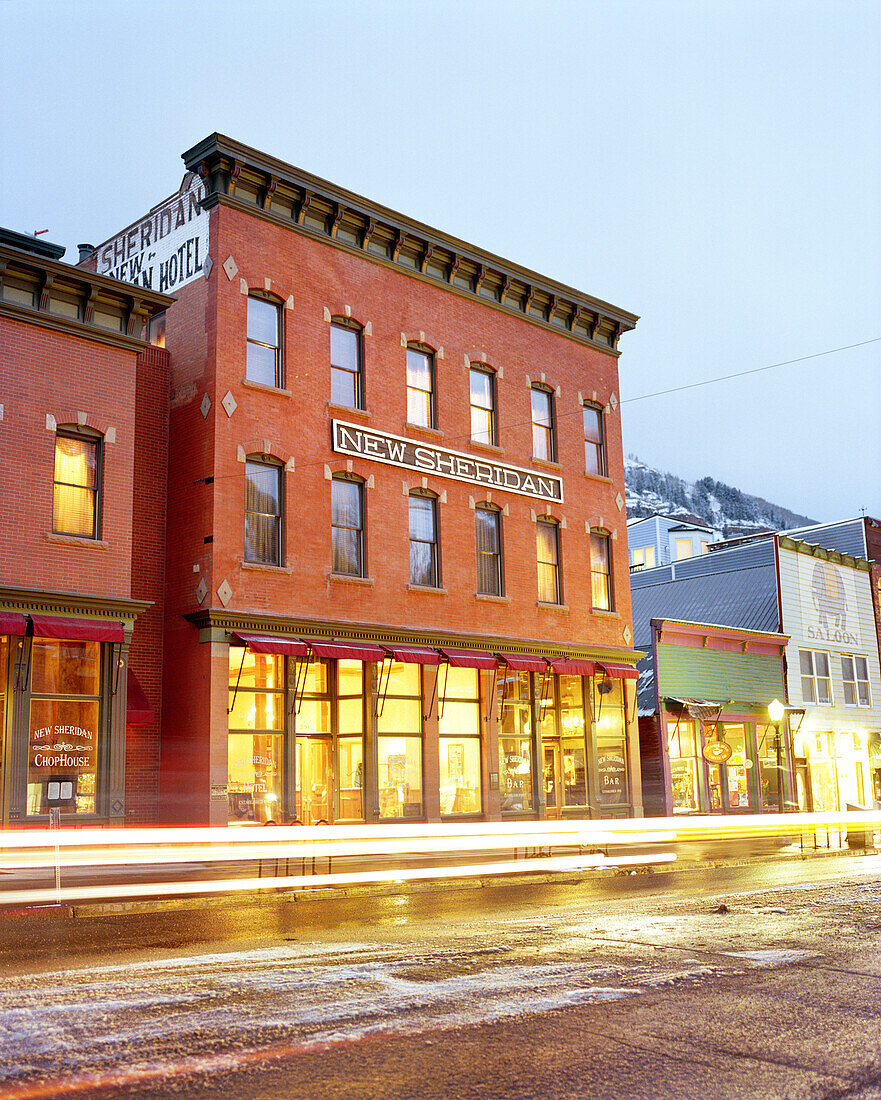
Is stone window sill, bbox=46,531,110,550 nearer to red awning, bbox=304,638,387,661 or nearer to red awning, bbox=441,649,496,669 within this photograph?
red awning, bbox=304,638,387,661

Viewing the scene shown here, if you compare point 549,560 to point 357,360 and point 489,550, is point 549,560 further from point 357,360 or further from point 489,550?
point 357,360

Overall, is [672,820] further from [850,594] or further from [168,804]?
[850,594]

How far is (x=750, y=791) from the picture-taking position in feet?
115

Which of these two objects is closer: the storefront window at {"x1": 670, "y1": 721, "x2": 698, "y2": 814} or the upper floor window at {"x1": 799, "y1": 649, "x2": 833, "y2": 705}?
the storefront window at {"x1": 670, "y1": 721, "x2": 698, "y2": 814}

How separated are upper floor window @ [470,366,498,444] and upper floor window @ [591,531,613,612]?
15.9 feet

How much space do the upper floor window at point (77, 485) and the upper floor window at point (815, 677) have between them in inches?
1041

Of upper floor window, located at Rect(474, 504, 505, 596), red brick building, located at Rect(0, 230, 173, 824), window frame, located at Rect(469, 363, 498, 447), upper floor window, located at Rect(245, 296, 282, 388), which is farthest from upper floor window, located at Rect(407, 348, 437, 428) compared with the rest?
red brick building, located at Rect(0, 230, 173, 824)

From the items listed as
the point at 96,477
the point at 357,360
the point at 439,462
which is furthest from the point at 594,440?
the point at 96,477

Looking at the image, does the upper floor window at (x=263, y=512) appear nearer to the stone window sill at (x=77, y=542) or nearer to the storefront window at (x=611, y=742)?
the stone window sill at (x=77, y=542)

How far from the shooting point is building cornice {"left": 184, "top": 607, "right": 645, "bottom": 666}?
2178 cm

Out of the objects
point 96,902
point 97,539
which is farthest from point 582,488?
point 96,902

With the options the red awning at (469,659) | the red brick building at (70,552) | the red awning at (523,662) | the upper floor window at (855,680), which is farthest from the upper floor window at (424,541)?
the upper floor window at (855,680)

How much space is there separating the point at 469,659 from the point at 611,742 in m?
6.65

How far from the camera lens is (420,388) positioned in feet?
88.7
